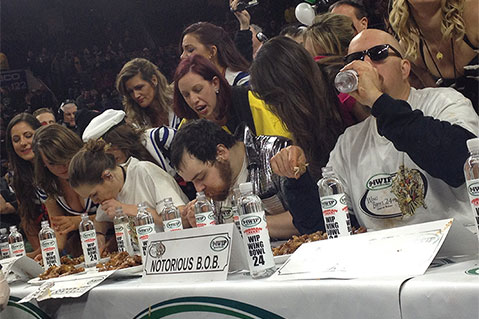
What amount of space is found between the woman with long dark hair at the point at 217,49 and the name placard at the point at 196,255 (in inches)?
48.1

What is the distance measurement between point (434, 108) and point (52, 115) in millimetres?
2466

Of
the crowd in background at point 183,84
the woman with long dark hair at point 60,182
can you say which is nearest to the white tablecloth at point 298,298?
the crowd in background at point 183,84

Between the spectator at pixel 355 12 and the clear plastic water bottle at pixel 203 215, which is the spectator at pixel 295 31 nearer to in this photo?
the spectator at pixel 355 12

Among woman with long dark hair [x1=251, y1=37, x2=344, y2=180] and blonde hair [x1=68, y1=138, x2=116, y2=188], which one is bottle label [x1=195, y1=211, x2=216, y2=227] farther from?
blonde hair [x1=68, y1=138, x2=116, y2=188]

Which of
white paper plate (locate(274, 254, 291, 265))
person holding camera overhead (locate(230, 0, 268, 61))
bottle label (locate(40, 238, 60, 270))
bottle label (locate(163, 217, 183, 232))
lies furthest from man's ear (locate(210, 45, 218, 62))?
white paper plate (locate(274, 254, 291, 265))

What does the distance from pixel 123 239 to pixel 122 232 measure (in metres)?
0.04

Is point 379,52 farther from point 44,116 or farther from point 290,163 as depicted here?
point 44,116

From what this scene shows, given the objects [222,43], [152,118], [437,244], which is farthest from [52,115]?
[437,244]

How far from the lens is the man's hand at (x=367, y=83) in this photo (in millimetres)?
1451

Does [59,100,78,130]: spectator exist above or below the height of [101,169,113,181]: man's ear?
above

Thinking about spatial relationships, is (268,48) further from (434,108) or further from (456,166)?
(456,166)

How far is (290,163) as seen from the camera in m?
1.71

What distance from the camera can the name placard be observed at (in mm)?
1388

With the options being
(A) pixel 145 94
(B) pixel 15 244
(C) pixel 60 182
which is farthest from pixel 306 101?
(C) pixel 60 182
